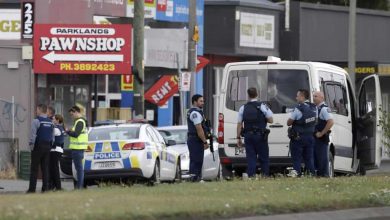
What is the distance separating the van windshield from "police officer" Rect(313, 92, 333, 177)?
2.03 feet

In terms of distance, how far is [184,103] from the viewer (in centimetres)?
3078

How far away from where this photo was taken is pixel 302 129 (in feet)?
64.0

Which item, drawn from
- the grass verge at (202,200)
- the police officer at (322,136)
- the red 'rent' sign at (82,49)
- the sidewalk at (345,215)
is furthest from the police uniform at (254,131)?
the red 'rent' sign at (82,49)

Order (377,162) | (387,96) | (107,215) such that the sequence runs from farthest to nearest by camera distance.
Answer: (387,96), (377,162), (107,215)

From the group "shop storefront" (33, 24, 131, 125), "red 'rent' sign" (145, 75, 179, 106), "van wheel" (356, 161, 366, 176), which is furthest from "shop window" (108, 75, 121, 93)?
"van wheel" (356, 161, 366, 176)

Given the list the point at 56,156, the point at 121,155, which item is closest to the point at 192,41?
the point at 121,155

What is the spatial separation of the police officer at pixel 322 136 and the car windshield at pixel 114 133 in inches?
144

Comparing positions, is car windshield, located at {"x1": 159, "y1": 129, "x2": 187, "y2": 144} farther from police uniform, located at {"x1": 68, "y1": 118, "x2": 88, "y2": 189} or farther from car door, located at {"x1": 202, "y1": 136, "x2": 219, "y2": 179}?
police uniform, located at {"x1": 68, "y1": 118, "x2": 88, "y2": 189}

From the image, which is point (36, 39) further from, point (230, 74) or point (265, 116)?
point (265, 116)

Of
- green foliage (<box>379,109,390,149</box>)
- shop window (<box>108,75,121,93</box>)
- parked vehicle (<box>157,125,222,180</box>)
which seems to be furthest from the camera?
shop window (<box>108,75,121,93</box>)

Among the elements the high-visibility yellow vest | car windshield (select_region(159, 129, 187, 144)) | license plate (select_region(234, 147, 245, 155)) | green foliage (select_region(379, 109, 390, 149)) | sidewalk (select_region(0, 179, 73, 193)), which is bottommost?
sidewalk (select_region(0, 179, 73, 193))

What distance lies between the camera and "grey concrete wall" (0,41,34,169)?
96.5ft

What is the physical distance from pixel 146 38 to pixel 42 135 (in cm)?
1271

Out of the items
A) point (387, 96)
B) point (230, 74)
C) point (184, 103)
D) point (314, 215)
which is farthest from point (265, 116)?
point (387, 96)
